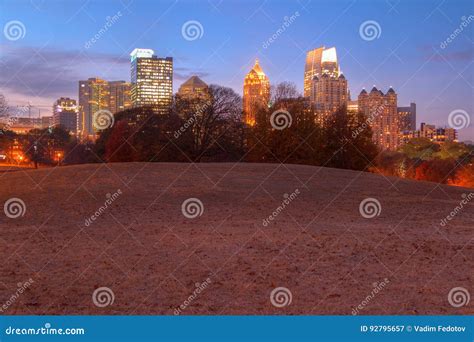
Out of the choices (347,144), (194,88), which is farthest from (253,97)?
(347,144)

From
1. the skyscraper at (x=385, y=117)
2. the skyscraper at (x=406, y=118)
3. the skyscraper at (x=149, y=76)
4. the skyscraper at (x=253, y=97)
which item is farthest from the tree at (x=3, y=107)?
the skyscraper at (x=406, y=118)

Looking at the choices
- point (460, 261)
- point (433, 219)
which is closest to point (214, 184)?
point (433, 219)

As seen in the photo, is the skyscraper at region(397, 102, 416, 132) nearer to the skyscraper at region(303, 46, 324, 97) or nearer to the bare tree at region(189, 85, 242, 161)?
the skyscraper at region(303, 46, 324, 97)

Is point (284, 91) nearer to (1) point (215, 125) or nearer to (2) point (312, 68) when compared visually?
(1) point (215, 125)

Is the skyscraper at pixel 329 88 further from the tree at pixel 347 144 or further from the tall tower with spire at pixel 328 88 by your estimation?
the tree at pixel 347 144

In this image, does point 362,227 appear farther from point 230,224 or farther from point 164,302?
point 164,302

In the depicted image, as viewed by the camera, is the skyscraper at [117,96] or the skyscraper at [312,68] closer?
the skyscraper at [117,96]
